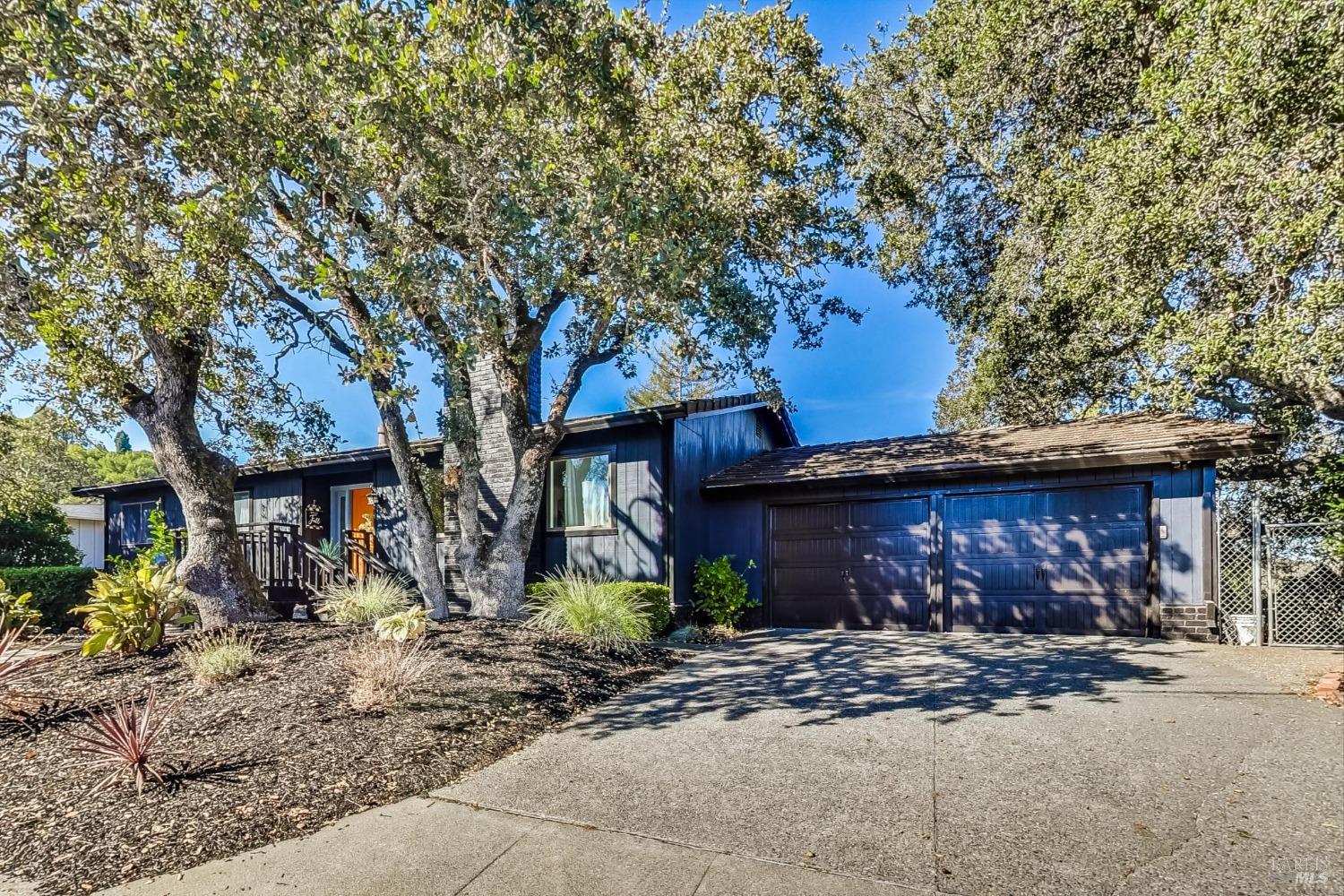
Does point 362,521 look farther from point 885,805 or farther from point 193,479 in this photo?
point 885,805

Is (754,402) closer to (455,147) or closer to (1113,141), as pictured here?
(1113,141)

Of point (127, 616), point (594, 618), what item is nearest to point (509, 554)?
point (594, 618)

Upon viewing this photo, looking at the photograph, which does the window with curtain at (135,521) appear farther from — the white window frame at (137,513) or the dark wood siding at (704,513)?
the dark wood siding at (704,513)

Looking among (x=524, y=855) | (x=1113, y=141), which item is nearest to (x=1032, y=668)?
(x=524, y=855)

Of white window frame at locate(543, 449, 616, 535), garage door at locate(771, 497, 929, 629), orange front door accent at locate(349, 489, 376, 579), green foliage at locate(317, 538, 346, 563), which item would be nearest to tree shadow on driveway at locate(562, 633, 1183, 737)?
garage door at locate(771, 497, 929, 629)

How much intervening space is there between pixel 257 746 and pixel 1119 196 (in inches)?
405

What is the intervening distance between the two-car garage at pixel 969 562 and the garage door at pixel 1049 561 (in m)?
0.01

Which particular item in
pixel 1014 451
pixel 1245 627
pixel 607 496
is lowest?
pixel 1245 627

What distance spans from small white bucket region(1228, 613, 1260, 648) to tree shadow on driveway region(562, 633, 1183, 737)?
112 centimetres

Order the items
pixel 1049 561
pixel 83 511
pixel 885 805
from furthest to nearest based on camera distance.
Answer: pixel 83 511
pixel 1049 561
pixel 885 805

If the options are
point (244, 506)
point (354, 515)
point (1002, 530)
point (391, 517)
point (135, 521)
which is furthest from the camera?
point (135, 521)

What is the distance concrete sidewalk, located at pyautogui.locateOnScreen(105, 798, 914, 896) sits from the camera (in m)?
2.74

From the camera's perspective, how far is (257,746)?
13.4 feet

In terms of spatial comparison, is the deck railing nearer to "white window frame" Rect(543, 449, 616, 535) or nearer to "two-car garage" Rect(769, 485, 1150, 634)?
"white window frame" Rect(543, 449, 616, 535)
